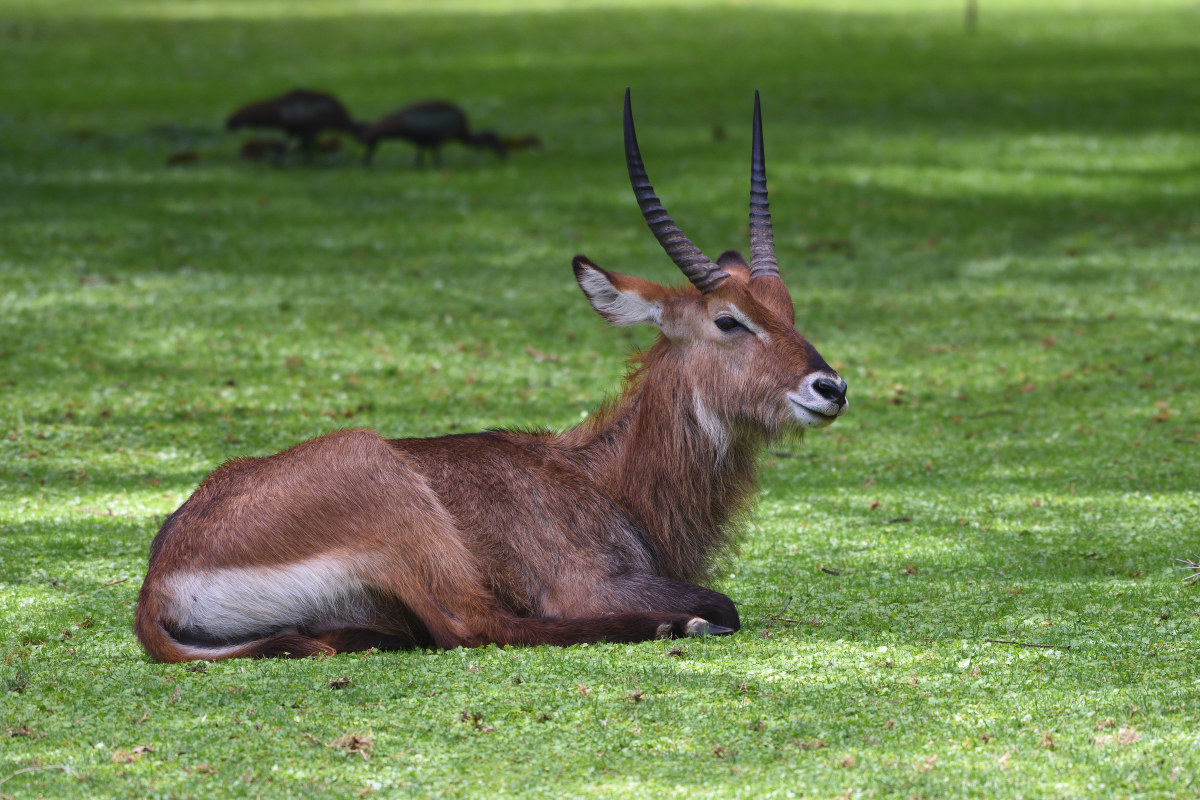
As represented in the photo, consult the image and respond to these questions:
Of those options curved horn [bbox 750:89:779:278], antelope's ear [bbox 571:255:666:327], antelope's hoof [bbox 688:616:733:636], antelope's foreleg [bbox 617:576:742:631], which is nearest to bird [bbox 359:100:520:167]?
curved horn [bbox 750:89:779:278]

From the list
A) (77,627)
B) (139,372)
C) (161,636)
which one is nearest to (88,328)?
(139,372)

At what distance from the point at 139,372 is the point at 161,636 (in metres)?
6.60

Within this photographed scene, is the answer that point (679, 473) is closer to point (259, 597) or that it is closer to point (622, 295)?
point (622, 295)

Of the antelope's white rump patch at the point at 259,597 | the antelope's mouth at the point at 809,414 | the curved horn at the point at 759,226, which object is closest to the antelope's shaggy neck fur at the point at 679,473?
the antelope's mouth at the point at 809,414

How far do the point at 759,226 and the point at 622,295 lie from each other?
916 mm

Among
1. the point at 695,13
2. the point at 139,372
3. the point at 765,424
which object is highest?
the point at 695,13

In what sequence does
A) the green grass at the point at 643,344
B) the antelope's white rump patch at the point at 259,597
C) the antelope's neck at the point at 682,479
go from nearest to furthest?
the green grass at the point at 643,344 < the antelope's white rump patch at the point at 259,597 < the antelope's neck at the point at 682,479

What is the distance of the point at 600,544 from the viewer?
602 cm

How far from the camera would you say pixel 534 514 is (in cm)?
598

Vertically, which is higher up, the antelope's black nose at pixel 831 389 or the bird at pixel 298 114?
the bird at pixel 298 114

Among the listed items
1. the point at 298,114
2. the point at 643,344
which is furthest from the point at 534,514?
the point at 298,114

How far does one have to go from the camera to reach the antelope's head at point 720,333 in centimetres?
603

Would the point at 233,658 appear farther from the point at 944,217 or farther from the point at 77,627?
the point at 944,217

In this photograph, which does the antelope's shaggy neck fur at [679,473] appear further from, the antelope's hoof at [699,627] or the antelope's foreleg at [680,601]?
the antelope's hoof at [699,627]
